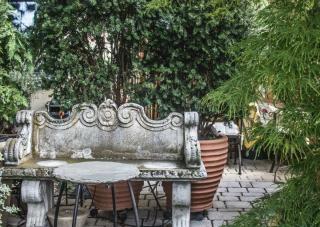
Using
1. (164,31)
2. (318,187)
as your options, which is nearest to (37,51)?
(164,31)

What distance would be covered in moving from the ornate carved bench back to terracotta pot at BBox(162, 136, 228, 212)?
301 millimetres

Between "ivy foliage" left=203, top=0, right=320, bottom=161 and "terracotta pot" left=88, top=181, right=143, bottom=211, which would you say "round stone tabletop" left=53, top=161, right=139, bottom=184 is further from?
"terracotta pot" left=88, top=181, right=143, bottom=211

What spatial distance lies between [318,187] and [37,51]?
3.16 meters

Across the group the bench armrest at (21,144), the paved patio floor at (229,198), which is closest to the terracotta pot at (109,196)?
the paved patio floor at (229,198)

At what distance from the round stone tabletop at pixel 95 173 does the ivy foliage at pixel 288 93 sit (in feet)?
2.45

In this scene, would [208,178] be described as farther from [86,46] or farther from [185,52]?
[86,46]

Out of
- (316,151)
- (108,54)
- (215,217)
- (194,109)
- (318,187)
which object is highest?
(108,54)

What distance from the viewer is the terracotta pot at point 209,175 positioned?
4176 mm

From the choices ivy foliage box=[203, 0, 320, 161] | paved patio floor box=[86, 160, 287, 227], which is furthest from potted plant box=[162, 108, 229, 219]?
ivy foliage box=[203, 0, 320, 161]

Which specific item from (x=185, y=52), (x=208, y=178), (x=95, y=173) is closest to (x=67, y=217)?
(x=95, y=173)

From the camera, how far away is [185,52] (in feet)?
14.5

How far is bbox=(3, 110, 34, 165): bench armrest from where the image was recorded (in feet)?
11.9

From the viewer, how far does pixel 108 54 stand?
4652 mm

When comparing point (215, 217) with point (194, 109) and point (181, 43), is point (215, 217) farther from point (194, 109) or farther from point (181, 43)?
point (181, 43)
